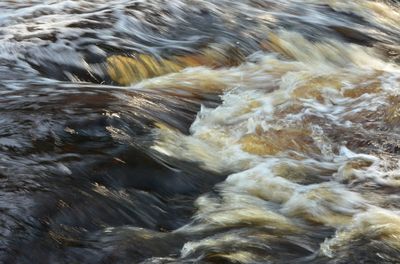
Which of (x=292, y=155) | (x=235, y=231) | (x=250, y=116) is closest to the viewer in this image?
(x=235, y=231)

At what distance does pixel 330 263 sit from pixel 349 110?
2.39 m

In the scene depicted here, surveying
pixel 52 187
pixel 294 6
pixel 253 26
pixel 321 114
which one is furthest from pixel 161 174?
pixel 294 6

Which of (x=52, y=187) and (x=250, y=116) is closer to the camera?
(x=52, y=187)

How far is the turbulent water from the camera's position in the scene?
3.63 m

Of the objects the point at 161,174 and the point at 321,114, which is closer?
the point at 161,174

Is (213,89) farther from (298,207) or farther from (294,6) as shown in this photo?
(294,6)

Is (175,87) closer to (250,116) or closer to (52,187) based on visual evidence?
(250,116)

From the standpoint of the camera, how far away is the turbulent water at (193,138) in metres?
3.63

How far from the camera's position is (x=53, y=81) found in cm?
587

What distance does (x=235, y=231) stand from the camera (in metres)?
3.77

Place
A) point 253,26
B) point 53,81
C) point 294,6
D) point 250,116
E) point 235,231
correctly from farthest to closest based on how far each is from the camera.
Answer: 1. point 294,6
2. point 253,26
3. point 53,81
4. point 250,116
5. point 235,231

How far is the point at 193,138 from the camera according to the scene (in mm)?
Answer: 5027

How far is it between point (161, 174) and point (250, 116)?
139 cm

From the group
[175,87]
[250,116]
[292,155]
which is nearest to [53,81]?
[175,87]
